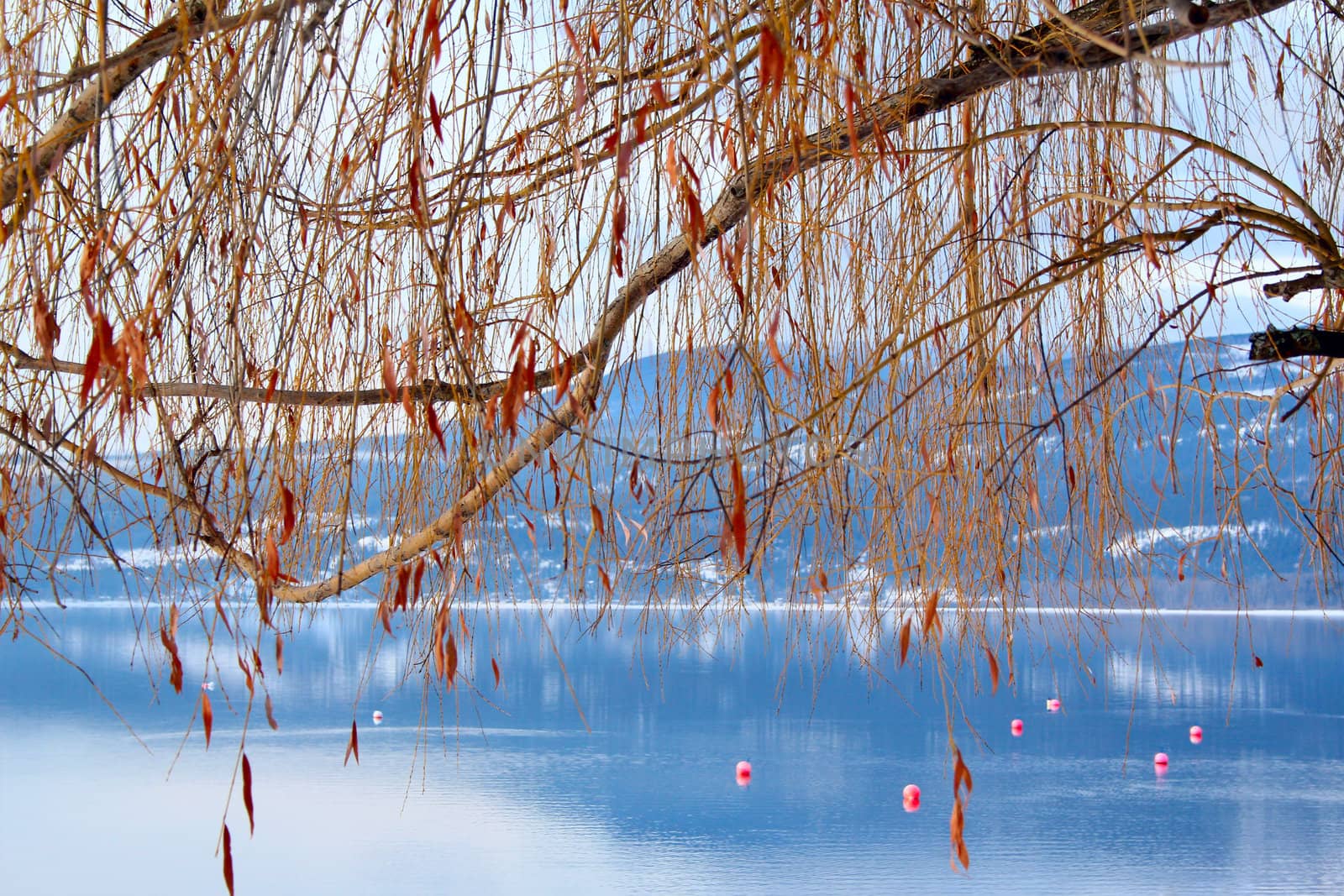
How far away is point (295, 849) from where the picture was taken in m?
7.89

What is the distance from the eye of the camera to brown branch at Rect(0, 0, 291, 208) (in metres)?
1.04

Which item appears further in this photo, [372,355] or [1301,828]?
[1301,828]

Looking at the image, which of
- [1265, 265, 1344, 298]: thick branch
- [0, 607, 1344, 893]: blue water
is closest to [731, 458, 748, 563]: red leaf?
[1265, 265, 1344, 298]: thick branch

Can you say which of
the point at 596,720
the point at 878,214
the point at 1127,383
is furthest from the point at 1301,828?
the point at 878,214

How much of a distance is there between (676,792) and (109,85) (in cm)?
951

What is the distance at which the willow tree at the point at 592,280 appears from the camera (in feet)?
3.37

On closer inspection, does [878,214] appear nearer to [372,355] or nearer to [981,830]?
[372,355]

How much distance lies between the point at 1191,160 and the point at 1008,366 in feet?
1.91

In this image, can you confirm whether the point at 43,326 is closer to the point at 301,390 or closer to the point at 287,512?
the point at 287,512

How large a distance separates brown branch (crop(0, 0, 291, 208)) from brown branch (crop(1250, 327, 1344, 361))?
1141 millimetres

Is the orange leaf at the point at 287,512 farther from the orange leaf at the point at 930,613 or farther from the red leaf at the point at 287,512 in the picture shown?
the orange leaf at the point at 930,613

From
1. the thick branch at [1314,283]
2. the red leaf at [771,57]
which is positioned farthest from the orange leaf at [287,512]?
the thick branch at [1314,283]

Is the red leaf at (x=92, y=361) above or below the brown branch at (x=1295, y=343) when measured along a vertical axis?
below

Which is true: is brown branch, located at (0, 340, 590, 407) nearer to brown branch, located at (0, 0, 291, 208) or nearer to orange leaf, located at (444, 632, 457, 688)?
brown branch, located at (0, 0, 291, 208)
